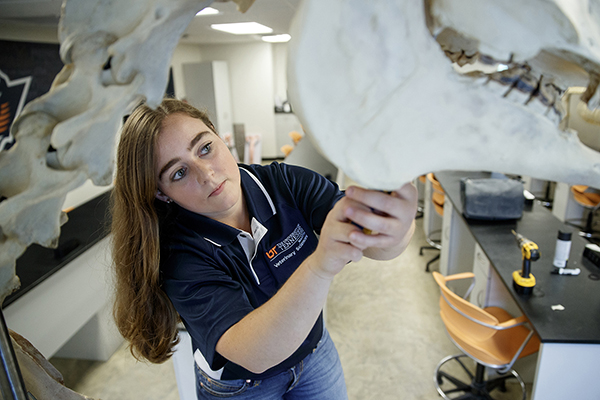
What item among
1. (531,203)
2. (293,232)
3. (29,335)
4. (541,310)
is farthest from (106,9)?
(531,203)

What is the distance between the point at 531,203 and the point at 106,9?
10.9 feet

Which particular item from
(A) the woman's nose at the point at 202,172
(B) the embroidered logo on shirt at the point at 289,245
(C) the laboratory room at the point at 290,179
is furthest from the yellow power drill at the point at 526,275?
(A) the woman's nose at the point at 202,172

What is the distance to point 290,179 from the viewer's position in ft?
4.45

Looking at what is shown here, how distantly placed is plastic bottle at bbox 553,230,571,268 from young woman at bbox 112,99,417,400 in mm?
1508

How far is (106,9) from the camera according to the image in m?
0.52

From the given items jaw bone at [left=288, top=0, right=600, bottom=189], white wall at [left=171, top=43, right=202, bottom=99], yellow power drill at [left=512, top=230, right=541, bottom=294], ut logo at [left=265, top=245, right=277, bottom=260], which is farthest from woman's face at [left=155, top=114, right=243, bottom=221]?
white wall at [left=171, top=43, right=202, bottom=99]

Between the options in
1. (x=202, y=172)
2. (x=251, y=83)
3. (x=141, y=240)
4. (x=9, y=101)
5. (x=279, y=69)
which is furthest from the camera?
(x=279, y=69)

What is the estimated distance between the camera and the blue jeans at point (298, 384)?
125cm

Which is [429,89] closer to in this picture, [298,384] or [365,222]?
[365,222]

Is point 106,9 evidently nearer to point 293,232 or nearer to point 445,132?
point 445,132

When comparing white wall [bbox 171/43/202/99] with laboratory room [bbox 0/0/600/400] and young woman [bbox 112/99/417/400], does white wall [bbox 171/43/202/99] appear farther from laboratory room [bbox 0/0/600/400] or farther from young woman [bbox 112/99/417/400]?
young woman [bbox 112/99/417/400]

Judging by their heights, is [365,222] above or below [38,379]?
above

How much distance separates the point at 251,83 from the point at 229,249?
6.94m

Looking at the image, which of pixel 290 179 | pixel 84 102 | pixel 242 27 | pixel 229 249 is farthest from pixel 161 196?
pixel 242 27
